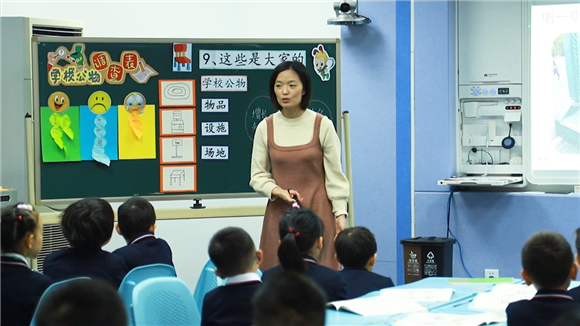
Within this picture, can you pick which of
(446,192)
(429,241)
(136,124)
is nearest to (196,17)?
(136,124)

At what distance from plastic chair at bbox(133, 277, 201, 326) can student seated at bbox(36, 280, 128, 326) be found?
675 millimetres

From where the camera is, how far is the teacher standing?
3.04 m

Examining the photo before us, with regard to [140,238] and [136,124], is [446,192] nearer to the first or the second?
[136,124]

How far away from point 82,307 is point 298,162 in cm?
183

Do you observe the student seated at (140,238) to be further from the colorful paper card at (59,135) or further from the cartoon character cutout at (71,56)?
the cartoon character cutout at (71,56)

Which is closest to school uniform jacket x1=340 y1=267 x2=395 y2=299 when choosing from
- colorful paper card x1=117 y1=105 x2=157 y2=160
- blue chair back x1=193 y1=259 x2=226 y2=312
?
blue chair back x1=193 y1=259 x2=226 y2=312

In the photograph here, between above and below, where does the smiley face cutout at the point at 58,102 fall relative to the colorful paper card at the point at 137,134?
above

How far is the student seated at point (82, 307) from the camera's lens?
1280mm

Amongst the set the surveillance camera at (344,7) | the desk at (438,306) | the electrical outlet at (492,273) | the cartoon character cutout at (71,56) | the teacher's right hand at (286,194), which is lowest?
the electrical outlet at (492,273)

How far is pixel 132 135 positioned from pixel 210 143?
1.53 ft

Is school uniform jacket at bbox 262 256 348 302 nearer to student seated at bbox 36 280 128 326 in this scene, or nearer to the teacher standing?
the teacher standing

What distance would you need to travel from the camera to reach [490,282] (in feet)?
8.77

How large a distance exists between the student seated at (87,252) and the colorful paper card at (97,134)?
1260 mm

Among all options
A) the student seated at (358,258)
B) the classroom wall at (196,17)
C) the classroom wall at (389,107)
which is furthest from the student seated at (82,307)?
the classroom wall at (196,17)
